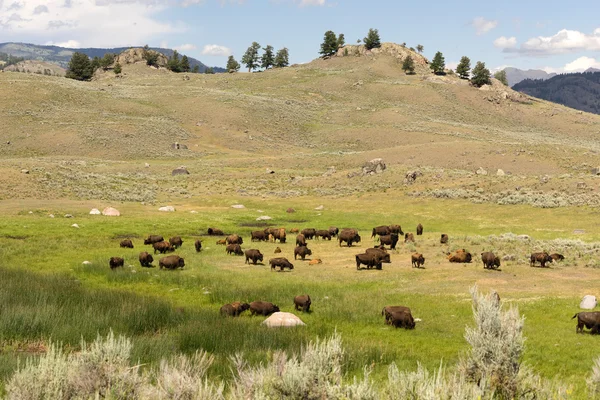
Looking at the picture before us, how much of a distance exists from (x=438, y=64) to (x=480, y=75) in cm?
1828

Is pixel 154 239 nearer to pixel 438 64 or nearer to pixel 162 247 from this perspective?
pixel 162 247

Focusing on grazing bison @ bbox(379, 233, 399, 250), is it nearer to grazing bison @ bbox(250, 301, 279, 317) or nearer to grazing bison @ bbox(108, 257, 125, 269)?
grazing bison @ bbox(250, 301, 279, 317)

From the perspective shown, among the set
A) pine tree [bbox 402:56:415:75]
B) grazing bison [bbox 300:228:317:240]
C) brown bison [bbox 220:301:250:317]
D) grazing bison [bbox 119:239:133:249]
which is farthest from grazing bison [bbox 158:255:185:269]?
pine tree [bbox 402:56:415:75]

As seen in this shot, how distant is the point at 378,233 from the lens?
39.1 metres

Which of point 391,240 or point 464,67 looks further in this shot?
point 464,67

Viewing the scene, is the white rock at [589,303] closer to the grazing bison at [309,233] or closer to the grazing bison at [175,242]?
the grazing bison at [309,233]

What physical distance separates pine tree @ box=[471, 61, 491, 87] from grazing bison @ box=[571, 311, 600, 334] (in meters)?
148

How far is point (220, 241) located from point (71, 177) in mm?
35111

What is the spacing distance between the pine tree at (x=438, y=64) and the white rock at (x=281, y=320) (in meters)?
164

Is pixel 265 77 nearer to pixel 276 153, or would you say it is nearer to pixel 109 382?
pixel 276 153

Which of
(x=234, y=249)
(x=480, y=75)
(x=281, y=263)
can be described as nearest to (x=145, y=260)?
(x=234, y=249)

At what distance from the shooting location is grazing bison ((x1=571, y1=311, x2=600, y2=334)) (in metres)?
16.2

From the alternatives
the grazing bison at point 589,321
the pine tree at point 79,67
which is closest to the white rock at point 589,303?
the grazing bison at point 589,321

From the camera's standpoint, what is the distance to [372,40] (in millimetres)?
195750
